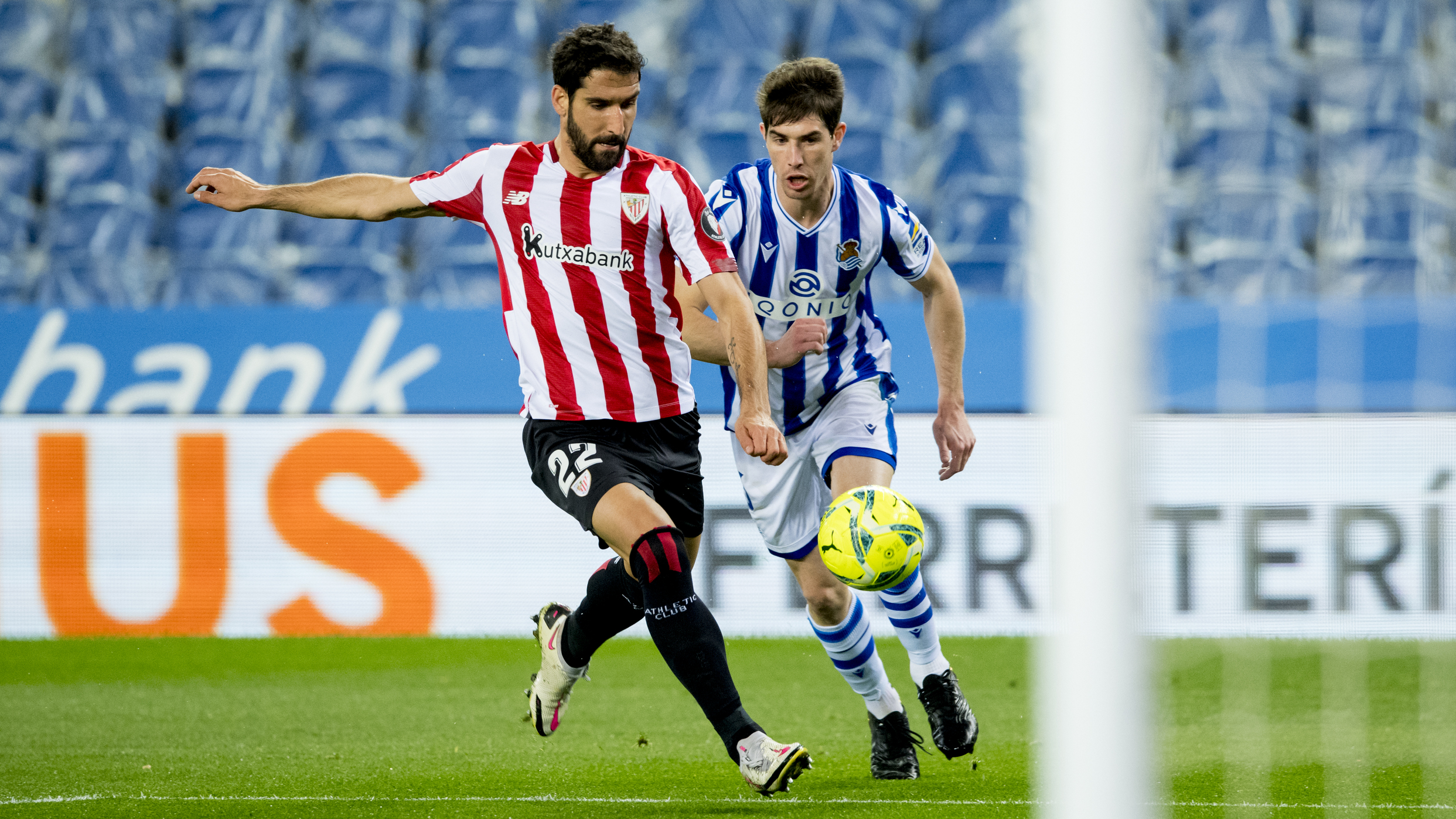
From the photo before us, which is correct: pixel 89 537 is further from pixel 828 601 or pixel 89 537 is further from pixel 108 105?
pixel 828 601

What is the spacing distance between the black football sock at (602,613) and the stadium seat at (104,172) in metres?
6.25

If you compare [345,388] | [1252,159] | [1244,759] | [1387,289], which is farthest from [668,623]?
[1252,159]

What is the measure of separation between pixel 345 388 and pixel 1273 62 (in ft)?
20.2

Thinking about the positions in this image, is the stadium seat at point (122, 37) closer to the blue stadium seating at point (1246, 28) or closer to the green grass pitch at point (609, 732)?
the green grass pitch at point (609, 732)

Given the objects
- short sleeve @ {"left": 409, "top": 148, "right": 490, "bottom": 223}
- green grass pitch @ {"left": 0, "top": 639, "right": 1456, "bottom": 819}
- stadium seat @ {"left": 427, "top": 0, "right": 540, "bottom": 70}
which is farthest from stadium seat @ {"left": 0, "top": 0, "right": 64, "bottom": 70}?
short sleeve @ {"left": 409, "top": 148, "right": 490, "bottom": 223}

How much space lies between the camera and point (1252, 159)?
30.1ft

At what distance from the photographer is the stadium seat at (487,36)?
386 inches

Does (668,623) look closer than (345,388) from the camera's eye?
Yes

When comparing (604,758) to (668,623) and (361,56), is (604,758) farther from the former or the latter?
(361,56)

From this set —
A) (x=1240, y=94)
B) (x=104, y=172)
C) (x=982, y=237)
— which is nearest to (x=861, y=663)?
(x=982, y=237)

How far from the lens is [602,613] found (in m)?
3.89

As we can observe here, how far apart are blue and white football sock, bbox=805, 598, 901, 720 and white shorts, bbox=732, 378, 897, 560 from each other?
0.25m

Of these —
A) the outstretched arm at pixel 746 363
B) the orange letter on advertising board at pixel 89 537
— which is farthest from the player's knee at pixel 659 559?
the orange letter on advertising board at pixel 89 537

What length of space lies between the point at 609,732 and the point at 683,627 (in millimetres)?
1526
